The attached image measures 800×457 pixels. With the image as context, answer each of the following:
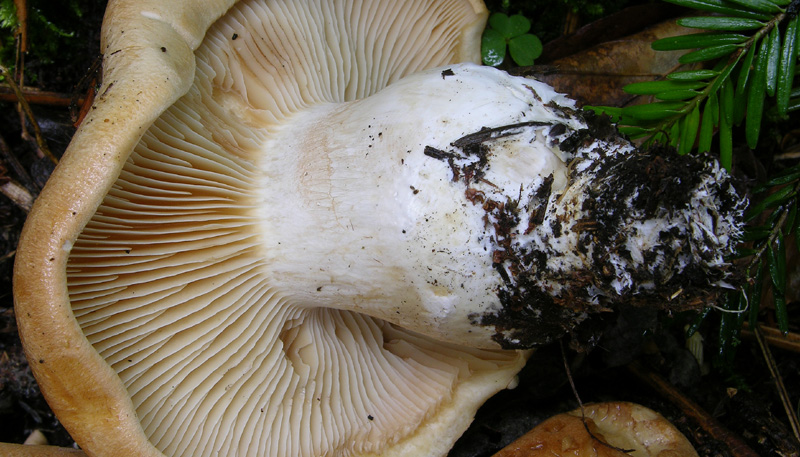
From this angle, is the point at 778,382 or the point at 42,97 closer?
the point at 778,382

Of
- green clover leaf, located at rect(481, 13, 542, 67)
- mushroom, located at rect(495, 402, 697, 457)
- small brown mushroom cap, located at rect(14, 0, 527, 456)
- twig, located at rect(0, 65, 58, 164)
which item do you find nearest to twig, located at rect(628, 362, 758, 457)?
mushroom, located at rect(495, 402, 697, 457)

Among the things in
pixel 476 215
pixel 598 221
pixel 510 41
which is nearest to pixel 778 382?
pixel 598 221

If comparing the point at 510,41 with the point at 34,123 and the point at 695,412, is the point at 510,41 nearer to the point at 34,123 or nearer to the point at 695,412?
the point at 695,412

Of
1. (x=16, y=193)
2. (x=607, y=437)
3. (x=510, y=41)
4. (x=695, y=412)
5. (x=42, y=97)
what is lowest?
(x=695, y=412)

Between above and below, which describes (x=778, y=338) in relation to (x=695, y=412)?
above

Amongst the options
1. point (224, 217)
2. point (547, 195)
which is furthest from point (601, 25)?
point (224, 217)

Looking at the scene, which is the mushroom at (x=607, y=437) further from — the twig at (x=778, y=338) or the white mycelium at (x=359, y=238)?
the twig at (x=778, y=338)
